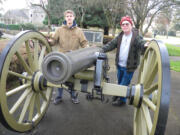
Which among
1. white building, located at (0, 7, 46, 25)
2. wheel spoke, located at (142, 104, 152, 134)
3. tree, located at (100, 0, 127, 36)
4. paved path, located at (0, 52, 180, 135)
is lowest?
paved path, located at (0, 52, 180, 135)

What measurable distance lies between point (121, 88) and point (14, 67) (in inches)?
93.3

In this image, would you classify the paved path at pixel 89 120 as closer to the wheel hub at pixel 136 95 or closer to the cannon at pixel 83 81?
the cannon at pixel 83 81

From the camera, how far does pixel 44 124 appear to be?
2590mm

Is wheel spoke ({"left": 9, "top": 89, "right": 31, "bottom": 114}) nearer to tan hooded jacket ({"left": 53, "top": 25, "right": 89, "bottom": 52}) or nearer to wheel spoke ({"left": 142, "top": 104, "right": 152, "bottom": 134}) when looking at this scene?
tan hooded jacket ({"left": 53, "top": 25, "right": 89, "bottom": 52})

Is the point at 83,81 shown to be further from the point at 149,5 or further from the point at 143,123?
the point at 149,5

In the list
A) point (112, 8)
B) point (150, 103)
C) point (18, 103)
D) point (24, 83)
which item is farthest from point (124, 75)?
point (112, 8)

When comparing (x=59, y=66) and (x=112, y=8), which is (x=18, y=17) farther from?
(x=59, y=66)

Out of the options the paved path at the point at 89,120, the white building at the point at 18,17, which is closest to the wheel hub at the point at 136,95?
the paved path at the point at 89,120

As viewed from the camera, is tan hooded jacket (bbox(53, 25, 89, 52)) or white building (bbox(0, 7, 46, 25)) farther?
white building (bbox(0, 7, 46, 25))

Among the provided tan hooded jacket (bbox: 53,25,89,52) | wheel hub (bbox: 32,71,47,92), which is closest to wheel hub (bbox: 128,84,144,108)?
wheel hub (bbox: 32,71,47,92)

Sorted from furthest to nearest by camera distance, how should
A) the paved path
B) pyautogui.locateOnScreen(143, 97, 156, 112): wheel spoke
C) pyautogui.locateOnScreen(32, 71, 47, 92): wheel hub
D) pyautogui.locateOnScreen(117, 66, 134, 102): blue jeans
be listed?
1. pyautogui.locateOnScreen(117, 66, 134, 102): blue jeans
2. the paved path
3. pyautogui.locateOnScreen(32, 71, 47, 92): wheel hub
4. pyautogui.locateOnScreen(143, 97, 156, 112): wheel spoke

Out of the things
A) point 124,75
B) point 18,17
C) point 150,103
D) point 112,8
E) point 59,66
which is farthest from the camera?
point 18,17

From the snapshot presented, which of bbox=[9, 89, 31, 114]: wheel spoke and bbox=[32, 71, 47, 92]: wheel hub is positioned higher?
bbox=[32, 71, 47, 92]: wheel hub

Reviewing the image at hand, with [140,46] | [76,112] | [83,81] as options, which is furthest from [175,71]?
[83,81]
